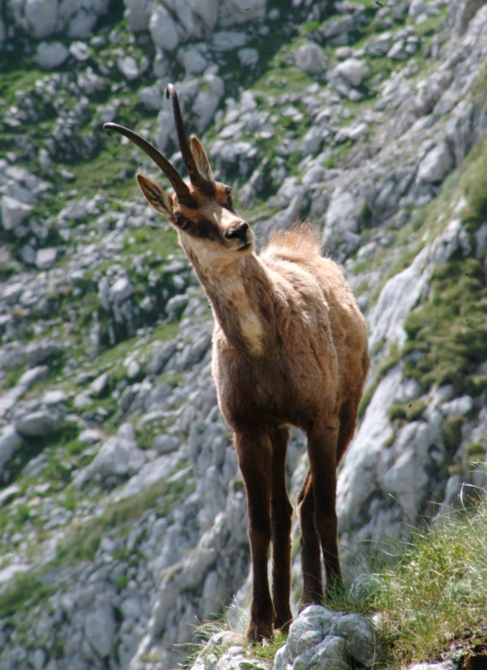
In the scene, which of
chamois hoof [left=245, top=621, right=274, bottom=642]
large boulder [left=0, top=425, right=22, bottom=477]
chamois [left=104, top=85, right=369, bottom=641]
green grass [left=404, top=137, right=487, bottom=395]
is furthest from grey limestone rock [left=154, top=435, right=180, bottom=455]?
chamois hoof [left=245, top=621, right=274, bottom=642]

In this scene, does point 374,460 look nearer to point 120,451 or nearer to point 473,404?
point 473,404

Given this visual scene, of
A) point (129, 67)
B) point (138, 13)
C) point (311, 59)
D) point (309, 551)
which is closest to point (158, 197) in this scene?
point (309, 551)

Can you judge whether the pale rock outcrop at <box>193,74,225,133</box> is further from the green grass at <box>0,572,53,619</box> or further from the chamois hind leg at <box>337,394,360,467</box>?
the chamois hind leg at <box>337,394,360,467</box>

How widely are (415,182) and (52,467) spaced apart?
17.8m

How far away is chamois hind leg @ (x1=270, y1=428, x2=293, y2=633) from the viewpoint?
727 cm

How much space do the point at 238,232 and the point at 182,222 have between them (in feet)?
2.51

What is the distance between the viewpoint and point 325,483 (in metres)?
6.94

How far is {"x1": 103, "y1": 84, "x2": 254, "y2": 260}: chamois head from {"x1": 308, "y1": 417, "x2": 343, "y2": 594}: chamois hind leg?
1844 mm

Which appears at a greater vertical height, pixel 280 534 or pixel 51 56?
pixel 51 56

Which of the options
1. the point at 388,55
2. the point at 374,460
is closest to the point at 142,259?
the point at 388,55

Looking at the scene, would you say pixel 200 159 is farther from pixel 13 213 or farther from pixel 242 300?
pixel 13 213

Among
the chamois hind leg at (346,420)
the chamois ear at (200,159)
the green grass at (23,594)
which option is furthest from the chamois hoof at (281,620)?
the green grass at (23,594)

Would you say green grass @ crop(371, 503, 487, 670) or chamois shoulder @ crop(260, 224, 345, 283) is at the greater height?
chamois shoulder @ crop(260, 224, 345, 283)

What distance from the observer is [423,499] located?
57.1ft
